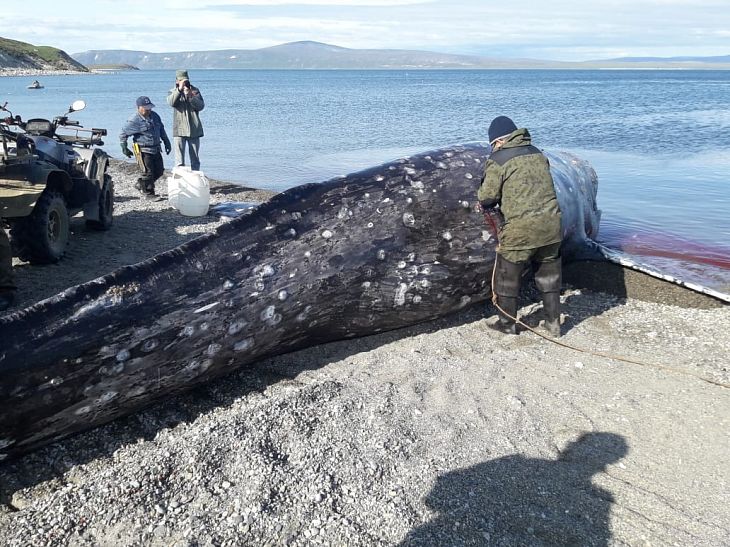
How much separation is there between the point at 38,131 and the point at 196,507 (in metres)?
7.88

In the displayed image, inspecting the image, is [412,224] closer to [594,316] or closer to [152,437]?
[594,316]

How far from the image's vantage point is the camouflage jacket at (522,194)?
5.54 metres

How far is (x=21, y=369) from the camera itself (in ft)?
11.7

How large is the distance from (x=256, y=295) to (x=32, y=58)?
143675mm

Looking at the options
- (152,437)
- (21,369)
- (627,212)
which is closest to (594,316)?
(152,437)

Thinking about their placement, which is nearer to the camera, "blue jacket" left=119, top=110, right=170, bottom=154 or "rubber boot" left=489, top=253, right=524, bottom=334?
"rubber boot" left=489, top=253, right=524, bottom=334

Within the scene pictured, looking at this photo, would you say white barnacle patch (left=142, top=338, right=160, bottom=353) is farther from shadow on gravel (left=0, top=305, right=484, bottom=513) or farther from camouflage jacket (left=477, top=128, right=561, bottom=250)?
camouflage jacket (left=477, top=128, right=561, bottom=250)

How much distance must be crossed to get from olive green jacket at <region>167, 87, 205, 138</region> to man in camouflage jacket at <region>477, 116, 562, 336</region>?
8.05 metres

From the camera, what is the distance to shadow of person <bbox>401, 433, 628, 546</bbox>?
130 inches

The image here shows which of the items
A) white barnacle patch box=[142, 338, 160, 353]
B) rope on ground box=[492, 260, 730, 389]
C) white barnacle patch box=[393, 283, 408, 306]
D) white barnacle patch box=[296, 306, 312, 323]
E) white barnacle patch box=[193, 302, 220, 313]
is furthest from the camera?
white barnacle patch box=[393, 283, 408, 306]

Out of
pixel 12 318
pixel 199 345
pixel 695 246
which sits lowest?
pixel 695 246

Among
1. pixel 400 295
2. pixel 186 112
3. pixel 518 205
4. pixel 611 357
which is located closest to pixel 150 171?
pixel 186 112

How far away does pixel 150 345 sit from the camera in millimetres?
4043

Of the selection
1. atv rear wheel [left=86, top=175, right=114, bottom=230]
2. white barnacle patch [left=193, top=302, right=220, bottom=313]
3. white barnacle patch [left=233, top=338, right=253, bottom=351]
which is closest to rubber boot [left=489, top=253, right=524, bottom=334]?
white barnacle patch [left=233, top=338, right=253, bottom=351]
